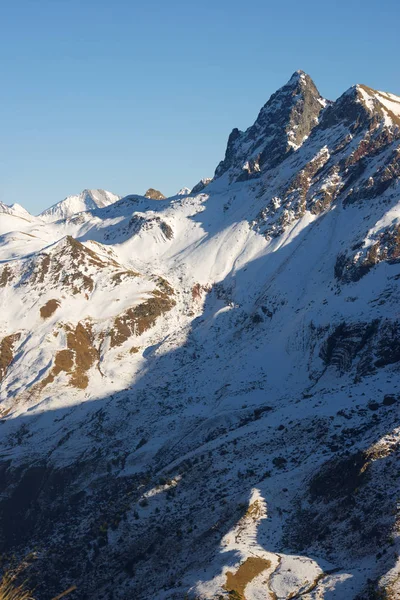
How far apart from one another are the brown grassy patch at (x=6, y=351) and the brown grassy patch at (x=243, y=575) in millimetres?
59277

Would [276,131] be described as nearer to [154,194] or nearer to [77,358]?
[154,194]

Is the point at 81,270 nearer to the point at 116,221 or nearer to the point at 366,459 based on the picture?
the point at 116,221

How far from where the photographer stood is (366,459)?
145 feet

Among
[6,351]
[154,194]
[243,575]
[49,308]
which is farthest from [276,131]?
[243,575]

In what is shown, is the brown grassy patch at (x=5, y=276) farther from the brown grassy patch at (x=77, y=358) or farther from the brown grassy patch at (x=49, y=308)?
the brown grassy patch at (x=77, y=358)

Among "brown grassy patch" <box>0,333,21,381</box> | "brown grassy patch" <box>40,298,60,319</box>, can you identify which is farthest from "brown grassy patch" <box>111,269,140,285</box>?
"brown grassy patch" <box>0,333,21,381</box>

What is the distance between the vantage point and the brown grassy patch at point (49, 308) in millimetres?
95775

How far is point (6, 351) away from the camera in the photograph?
90188mm

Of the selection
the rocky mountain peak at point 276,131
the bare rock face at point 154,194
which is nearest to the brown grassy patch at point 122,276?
the rocky mountain peak at point 276,131

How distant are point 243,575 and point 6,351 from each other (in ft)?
212

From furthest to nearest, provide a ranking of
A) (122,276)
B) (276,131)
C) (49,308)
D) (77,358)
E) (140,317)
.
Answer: (276,131), (122,276), (49,308), (140,317), (77,358)

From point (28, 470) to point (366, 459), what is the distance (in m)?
42.6

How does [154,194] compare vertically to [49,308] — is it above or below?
above

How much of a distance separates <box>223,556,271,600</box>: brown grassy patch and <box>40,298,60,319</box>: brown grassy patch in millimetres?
66594
